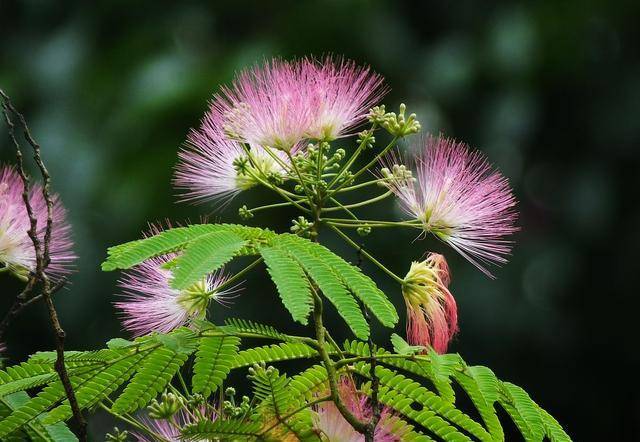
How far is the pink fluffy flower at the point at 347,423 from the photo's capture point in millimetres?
1876

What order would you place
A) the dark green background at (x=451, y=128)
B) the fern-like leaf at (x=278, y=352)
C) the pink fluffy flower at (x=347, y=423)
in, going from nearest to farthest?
the pink fluffy flower at (x=347, y=423) < the fern-like leaf at (x=278, y=352) < the dark green background at (x=451, y=128)

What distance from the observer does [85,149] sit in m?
5.36

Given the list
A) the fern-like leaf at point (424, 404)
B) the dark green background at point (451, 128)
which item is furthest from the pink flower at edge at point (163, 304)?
the dark green background at point (451, 128)

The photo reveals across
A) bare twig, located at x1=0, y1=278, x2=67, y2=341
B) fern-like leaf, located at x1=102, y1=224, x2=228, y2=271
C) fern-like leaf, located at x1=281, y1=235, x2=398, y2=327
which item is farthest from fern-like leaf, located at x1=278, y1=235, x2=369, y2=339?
bare twig, located at x1=0, y1=278, x2=67, y2=341

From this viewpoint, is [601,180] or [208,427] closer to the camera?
[208,427]

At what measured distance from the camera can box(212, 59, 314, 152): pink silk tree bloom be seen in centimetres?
210

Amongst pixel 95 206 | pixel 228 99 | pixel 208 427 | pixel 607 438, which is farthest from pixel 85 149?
pixel 208 427

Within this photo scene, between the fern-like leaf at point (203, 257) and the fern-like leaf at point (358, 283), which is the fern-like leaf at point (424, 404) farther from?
the fern-like leaf at point (203, 257)

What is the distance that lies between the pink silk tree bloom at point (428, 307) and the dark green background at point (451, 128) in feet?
9.63

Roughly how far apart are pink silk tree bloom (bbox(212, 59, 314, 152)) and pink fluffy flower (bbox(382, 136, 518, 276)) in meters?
0.21

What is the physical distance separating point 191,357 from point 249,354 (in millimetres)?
97

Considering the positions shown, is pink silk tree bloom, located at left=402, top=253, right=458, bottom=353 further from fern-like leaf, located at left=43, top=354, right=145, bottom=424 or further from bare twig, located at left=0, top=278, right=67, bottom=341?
bare twig, located at left=0, top=278, right=67, bottom=341

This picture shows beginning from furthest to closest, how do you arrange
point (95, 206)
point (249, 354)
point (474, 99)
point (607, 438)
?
point (607, 438), point (474, 99), point (95, 206), point (249, 354)

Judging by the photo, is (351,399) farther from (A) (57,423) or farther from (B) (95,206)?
Answer: (B) (95,206)
